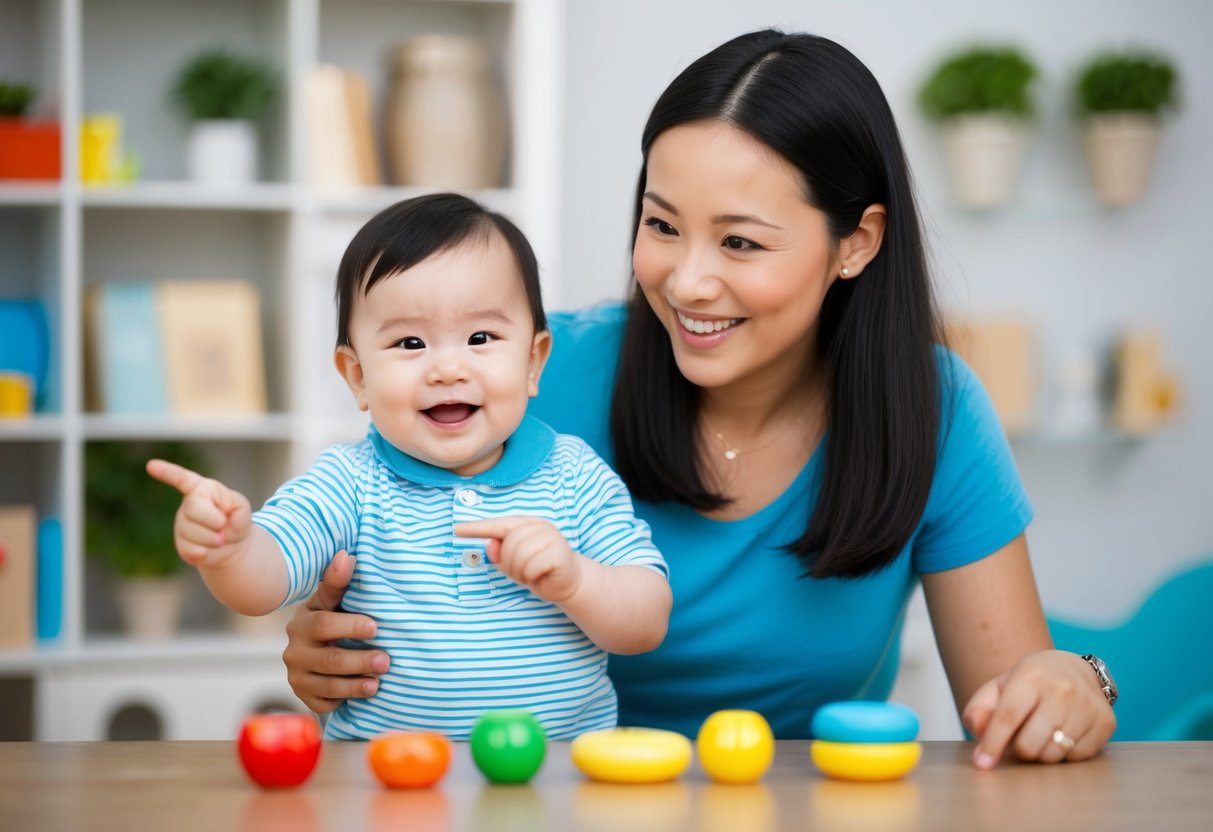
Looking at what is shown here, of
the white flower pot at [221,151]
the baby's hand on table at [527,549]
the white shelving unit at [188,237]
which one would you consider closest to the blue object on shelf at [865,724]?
the baby's hand on table at [527,549]

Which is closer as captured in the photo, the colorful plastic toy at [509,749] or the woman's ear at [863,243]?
the colorful plastic toy at [509,749]

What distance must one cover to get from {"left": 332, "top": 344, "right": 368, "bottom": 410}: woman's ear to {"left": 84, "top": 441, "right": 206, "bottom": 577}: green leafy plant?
199cm

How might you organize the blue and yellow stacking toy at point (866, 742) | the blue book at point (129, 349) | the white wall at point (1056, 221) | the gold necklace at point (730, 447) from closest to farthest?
the blue and yellow stacking toy at point (866, 742)
the gold necklace at point (730, 447)
the blue book at point (129, 349)
the white wall at point (1056, 221)

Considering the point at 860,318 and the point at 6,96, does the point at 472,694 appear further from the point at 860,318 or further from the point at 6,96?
the point at 6,96

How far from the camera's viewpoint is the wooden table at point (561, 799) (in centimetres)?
86

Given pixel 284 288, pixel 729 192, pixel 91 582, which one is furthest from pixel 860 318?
pixel 91 582

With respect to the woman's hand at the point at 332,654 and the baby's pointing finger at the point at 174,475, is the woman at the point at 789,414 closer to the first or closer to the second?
the woman's hand at the point at 332,654

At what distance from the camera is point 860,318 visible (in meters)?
1.58

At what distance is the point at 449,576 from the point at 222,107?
7.47ft

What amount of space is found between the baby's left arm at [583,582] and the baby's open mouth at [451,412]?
0.17 m

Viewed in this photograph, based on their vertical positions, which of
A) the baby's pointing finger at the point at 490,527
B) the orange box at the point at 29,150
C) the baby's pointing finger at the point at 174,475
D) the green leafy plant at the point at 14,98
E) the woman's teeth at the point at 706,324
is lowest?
the baby's pointing finger at the point at 490,527

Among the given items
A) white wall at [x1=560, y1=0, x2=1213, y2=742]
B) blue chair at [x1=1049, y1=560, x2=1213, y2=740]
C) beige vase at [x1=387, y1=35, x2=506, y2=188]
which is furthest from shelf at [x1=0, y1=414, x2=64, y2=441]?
blue chair at [x1=1049, y1=560, x2=1213, y2=740]

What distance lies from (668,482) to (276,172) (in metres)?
2.03

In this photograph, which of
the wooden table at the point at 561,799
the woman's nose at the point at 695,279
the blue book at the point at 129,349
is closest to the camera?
the wooden table at the point at 561,799
